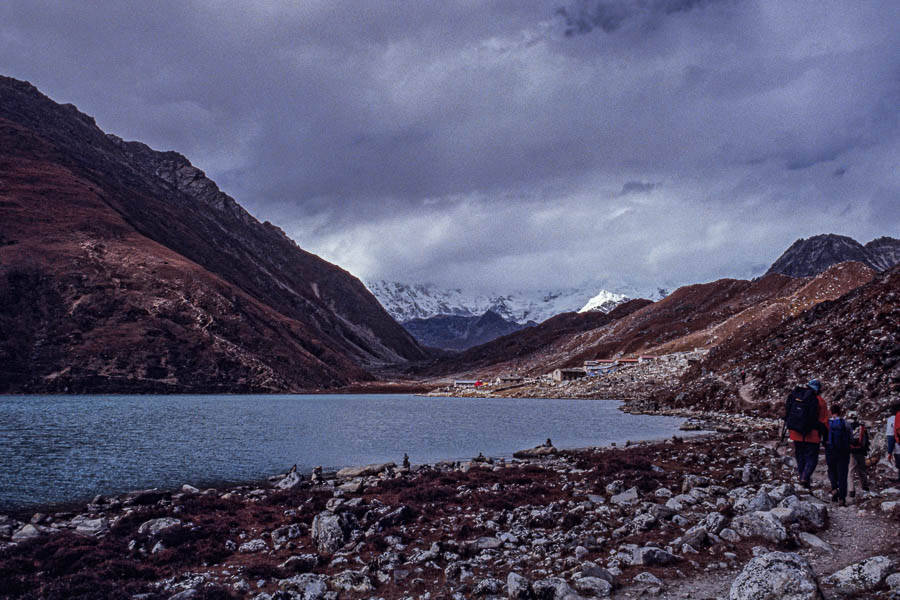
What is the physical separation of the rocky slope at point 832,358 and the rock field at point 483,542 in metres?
14.8

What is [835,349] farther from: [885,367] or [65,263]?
[65,263]

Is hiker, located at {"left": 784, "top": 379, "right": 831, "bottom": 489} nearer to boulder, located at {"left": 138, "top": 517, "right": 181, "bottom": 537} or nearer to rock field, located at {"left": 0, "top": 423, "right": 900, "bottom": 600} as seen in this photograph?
rock field, located at {"left": 0, "top": 423, "right": 900, "bottom": 600}

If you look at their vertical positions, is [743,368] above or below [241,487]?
above

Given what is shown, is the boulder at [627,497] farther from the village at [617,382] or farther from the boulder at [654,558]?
the village at [617,382]

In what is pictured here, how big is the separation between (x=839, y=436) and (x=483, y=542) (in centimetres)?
1248

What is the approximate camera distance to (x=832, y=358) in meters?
44.1

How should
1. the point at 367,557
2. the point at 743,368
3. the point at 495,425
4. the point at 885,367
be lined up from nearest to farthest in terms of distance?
the point at 367,557 → the point at 885,367 → the point at 743,368 → the point at 495,425

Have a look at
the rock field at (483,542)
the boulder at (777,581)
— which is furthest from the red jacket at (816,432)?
the boulder at (777,581)

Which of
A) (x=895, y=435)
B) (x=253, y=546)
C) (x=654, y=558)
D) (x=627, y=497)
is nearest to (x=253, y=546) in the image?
(x=253, y=546)

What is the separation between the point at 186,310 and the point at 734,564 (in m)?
196

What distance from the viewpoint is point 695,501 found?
19188 mm

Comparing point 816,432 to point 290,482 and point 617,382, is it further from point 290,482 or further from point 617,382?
point 617,382

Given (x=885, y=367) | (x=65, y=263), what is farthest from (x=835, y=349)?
(x=65, y=263)

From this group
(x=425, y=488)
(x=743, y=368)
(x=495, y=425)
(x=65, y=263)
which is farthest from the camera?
(x=65, y=263)
